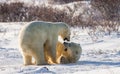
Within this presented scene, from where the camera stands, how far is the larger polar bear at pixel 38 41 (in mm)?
6871

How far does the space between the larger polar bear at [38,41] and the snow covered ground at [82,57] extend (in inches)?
12.2

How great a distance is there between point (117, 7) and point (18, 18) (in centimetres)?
392

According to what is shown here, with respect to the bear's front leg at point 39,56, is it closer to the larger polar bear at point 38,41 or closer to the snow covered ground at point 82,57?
the larger polar bear at point 38,41

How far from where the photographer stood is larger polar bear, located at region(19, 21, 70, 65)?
687 cm

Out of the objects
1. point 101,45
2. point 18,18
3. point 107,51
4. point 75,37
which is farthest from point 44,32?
point 18,18

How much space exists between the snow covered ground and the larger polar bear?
1.02 ft

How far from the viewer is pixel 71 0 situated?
20922 mm

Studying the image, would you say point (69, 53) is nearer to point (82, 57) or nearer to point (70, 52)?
point (70, 52)

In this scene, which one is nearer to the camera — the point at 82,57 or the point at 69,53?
the point at 69,53

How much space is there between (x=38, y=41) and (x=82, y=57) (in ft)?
4.96

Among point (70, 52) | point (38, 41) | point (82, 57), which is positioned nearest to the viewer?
point (38, 41)

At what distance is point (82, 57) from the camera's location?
8.17 metres

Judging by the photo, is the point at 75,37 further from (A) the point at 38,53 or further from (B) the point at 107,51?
(A) the point at 38,53

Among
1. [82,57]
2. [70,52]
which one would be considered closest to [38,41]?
[70,52]
